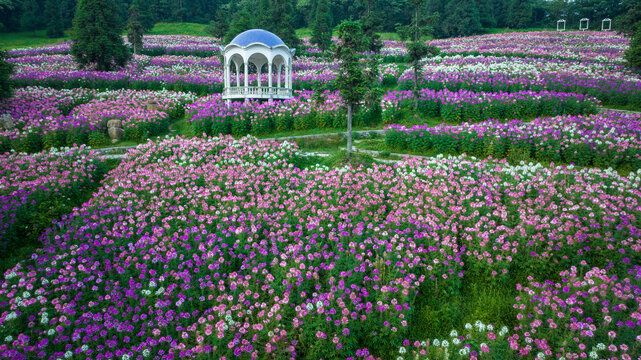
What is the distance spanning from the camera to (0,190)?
7445 mm

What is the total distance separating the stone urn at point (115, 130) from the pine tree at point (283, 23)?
19.5 m

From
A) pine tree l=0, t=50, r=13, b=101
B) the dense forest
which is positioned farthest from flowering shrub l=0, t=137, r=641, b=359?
the dense forest

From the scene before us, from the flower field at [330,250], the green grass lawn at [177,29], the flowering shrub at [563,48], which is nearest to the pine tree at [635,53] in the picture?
the flowering shrub at [563,48]

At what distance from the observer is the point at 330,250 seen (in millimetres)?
5848

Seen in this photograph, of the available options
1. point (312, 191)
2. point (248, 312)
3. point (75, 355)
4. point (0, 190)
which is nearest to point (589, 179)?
point (312, 191)

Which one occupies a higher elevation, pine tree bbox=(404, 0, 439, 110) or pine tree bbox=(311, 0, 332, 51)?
pine tree bbox=(311, 0, 332, 51)

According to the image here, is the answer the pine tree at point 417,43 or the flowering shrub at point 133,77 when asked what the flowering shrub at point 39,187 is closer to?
the flowering shrub at point 133,77

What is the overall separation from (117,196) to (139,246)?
93.0 inches

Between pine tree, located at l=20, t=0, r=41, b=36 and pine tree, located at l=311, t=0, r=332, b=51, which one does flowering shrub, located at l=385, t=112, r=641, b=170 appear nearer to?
pine tree, located at l=311, t=0, r=332, b=51

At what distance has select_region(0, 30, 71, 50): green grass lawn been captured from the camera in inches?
1684

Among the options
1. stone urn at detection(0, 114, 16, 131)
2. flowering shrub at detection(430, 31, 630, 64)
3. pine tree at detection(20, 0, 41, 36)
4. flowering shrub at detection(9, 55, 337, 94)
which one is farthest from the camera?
pine tree at detection(20, 0, 41, 36)

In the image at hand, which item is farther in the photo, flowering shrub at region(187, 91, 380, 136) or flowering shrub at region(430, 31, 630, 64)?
flowering shrub at region(430, 31, 630, 64)

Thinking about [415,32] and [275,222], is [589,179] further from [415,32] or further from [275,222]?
[415,32]

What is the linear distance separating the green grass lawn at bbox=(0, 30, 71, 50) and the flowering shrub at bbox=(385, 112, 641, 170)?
50.7m
